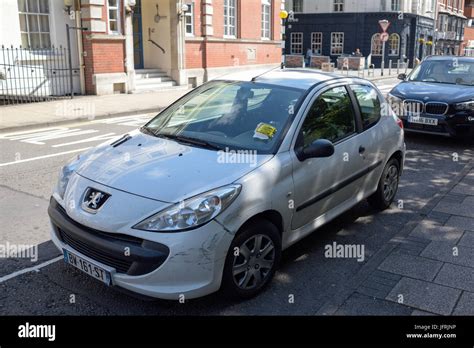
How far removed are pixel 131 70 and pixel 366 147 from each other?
15.0 meters

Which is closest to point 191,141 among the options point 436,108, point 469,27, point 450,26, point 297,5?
point 436,108

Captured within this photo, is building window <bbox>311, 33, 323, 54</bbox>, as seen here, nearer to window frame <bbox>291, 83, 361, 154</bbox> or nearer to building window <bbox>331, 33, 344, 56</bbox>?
building window <bbox>331, 33, 344, 56</bbox>

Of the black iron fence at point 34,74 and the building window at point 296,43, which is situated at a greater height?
the building window at point 296,43

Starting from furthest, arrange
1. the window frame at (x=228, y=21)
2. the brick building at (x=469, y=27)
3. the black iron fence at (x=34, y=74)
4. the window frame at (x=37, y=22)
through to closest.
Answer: the brick building at (x=469, y=27)
the window frame at (x=228, y=21)
the window frame at (x=37, y=22)
the black iron fence at (x=34, y=74)

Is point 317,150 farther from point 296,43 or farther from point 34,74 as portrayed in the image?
point 296,43

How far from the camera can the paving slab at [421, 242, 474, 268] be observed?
182 inches

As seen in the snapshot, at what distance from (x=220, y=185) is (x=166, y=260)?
664mm

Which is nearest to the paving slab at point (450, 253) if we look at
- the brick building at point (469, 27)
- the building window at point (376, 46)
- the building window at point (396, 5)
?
the building window at point (376, 46)

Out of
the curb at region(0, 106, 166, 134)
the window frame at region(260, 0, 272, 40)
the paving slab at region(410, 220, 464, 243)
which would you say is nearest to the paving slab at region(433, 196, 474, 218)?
the paving slab at region(410, 220, 464, 243)

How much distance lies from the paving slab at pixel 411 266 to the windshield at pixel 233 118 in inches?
59.9

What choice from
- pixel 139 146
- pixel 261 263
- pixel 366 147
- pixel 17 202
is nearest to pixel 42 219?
pixel 17 202

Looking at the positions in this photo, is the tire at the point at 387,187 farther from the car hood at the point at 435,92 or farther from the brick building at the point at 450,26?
the brick building at the point at 450,26

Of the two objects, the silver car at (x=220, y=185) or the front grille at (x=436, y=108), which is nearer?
the silver car at (x=220, y=185)

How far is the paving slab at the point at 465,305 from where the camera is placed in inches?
145
